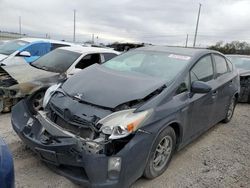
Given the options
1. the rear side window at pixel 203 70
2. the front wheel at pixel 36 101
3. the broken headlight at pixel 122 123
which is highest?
the rear side window at pixel 203 70

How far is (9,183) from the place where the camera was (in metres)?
1.89

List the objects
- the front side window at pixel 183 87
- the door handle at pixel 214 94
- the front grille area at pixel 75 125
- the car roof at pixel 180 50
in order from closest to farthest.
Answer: the front grille area at pixel 75 125 → the front side window at pixel 183 87 → the car roof at pixel 180 50 → the door handle at pixel 214 94

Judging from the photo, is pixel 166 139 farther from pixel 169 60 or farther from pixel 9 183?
pixel 9 183

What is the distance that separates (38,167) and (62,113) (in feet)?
2.93

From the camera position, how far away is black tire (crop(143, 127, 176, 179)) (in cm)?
300

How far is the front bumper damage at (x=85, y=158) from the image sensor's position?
8.35 ft

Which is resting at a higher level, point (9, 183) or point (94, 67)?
A: point (94, 67)

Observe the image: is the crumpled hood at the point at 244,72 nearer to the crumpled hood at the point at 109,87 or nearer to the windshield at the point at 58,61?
the windshield at the point at 58,61

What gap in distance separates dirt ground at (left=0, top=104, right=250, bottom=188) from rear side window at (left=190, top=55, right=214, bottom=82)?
3.96 feet

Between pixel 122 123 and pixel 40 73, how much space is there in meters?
3.34

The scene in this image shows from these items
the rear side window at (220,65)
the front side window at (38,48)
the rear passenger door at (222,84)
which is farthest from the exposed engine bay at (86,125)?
the front side window at (38,48)

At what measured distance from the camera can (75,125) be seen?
285 centimetres

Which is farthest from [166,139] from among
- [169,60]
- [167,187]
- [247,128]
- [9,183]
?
[247,128]

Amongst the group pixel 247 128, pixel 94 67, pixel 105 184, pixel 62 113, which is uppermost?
pixel 94 67
